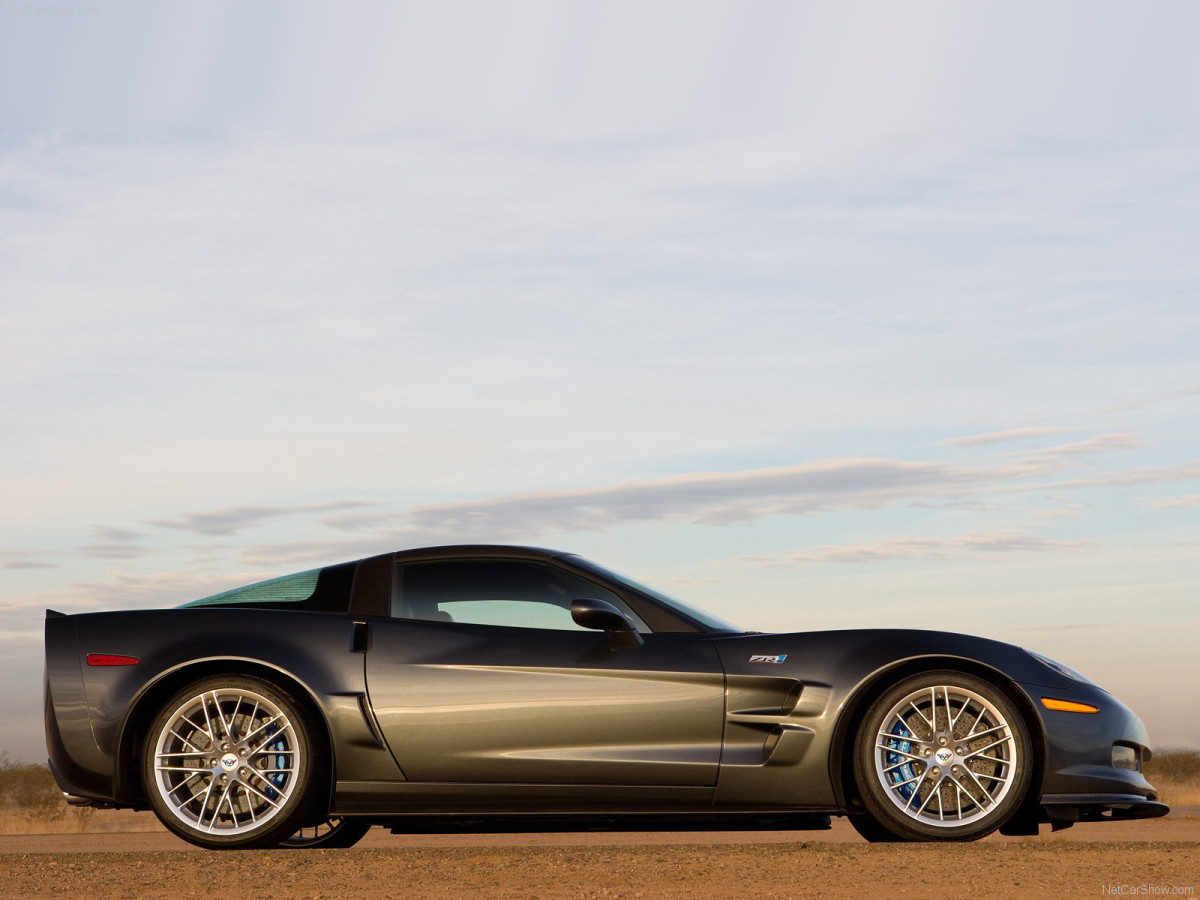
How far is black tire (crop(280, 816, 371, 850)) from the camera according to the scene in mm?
7372

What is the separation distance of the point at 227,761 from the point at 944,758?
3446 millimetres

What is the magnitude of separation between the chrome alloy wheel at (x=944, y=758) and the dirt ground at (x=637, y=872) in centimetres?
25

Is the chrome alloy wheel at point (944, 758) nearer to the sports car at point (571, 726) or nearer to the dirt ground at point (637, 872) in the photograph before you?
the sports car at point (571, 726)

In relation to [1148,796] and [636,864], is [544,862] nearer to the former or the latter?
[636,864]

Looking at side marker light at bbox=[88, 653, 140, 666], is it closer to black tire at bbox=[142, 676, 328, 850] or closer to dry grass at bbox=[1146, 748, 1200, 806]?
black tire at bbox=[142, 676, 328, 850]

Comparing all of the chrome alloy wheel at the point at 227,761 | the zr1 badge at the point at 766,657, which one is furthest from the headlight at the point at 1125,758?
the chrome alloy wheel at the point at 227,761

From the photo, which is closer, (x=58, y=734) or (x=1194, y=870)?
(x=1194, y=870)

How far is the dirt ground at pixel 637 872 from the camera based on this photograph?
509cm

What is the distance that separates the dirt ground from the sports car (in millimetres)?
223

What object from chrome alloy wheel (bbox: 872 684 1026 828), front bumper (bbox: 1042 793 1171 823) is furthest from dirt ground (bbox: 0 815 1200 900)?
chrome alloy wheel (bbox: 872 684 1026 828)

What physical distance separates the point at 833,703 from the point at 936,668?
55 centimetres

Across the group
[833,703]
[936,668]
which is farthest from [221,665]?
[936,668]

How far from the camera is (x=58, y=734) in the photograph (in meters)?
6.66

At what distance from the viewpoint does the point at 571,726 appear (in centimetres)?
630
